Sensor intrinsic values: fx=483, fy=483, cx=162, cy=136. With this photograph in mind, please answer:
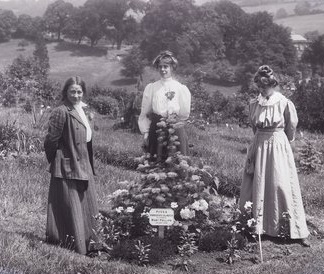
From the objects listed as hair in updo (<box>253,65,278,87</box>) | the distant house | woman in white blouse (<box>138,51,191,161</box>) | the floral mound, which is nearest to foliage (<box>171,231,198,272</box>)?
the floral mound

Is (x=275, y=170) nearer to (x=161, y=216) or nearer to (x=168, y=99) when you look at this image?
(x=168, y=99)

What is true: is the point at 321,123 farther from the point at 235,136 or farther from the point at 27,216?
the point at 27,216

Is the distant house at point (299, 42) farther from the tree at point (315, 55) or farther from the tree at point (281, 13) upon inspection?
the tree at point (281, 13)

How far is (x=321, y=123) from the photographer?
69.7 feet

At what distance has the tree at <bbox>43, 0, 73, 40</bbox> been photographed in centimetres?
4711

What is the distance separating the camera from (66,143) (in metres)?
4.97

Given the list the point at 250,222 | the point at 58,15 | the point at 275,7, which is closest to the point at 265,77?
the point at 250,222

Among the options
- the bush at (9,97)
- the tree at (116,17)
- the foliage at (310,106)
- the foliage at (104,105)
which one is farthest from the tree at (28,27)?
the foliage at (310,106)

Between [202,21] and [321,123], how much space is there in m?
28.7

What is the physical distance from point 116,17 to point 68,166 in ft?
139

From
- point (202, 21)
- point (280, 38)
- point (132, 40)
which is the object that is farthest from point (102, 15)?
point (280, 38)

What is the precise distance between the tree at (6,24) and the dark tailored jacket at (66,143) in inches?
1526

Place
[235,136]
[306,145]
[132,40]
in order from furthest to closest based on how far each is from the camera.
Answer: [132,40], [235,136], [306,145]

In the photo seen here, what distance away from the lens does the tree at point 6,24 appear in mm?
40950
